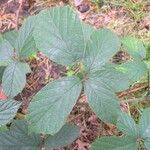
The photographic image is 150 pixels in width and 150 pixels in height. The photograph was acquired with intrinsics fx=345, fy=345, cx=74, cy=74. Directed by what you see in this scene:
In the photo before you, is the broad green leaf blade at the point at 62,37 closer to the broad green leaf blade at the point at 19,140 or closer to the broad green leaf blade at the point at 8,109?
the broad green leaf blade at the point at 8,109

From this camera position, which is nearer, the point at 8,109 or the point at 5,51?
the point at 8,109

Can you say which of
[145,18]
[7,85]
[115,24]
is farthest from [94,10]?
[7,85]

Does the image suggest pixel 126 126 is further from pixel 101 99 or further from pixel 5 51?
pixel 5 51

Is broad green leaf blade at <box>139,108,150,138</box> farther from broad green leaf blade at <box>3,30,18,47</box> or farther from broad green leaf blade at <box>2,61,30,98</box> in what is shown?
broad green leaf blade at <box>3,30,18,47</box>

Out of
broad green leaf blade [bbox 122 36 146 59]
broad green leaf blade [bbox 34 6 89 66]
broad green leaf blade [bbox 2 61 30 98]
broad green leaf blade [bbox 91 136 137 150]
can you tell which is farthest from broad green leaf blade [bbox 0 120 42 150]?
broad green leaf blade [bbox 122 36 146 59]

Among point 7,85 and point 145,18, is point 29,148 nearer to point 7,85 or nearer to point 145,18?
point 7,85

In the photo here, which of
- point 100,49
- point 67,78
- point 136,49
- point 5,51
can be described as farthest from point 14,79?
point 136,49
